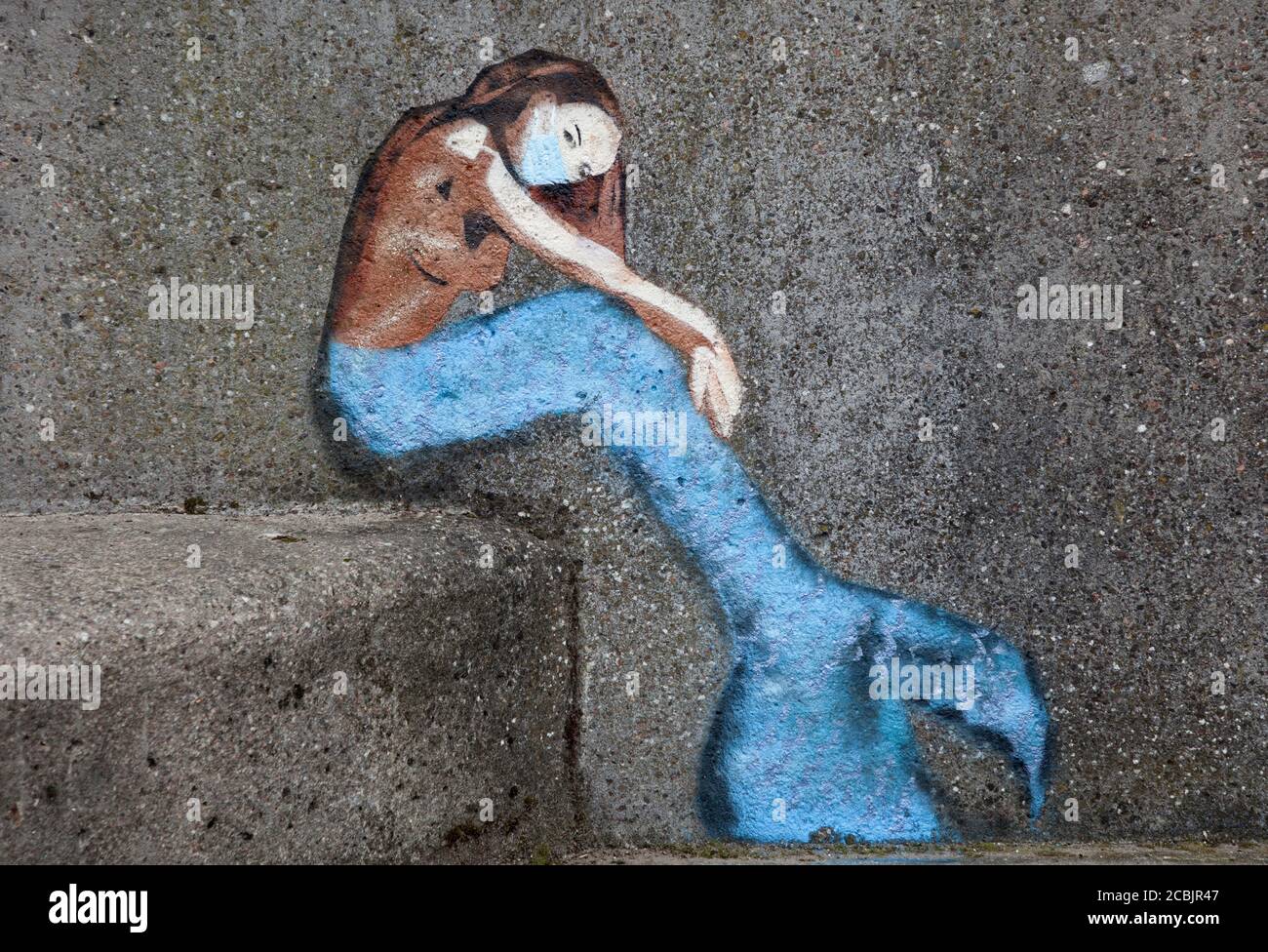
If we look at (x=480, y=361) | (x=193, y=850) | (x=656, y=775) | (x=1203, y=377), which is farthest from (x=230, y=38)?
(x=1203, y=377)

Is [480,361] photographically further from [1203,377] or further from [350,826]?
[1203,377]

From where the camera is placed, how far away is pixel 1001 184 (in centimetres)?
357

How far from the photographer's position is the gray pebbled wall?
3.53 metres
